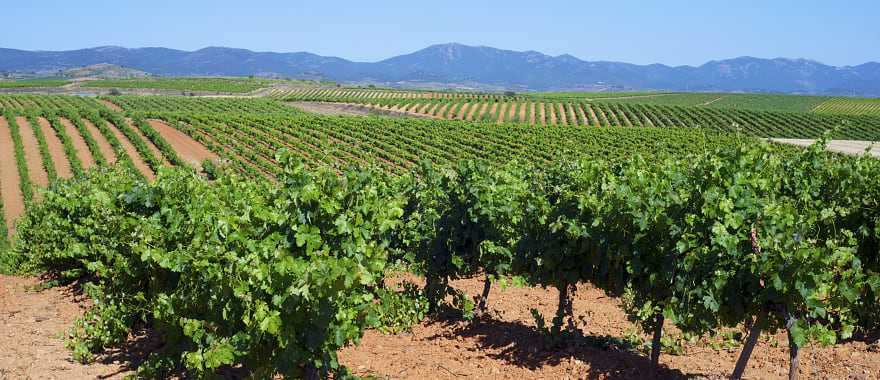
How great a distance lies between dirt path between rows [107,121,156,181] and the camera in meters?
31.1

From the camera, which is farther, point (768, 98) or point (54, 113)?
point (768, 98)

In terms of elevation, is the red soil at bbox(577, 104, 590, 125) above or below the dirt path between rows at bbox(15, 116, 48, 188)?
above

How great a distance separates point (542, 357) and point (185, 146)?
37119 mm

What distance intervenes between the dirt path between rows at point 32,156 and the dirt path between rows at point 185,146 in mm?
6989

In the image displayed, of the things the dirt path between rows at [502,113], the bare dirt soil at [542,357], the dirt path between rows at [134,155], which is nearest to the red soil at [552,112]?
the dirt path between rows at [502,113]

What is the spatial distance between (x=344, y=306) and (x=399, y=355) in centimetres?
275

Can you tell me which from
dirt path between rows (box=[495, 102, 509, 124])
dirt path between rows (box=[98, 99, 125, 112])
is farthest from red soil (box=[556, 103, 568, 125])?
dirt path between rows (box=[98, 99, 125, 112])

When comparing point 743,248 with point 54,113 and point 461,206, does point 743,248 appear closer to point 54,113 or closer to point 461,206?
point 461,206

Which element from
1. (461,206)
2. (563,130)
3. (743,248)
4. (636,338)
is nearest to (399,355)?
(461,206)

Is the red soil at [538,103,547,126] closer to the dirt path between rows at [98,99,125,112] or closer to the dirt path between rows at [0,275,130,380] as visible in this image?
the dirt path between rows at [98,99,125,112]

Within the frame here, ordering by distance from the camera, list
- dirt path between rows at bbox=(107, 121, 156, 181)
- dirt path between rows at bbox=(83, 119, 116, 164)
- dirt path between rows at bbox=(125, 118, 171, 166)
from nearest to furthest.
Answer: dirt path between rows at bbox=(107, 121, 156, 181), dirt path between rows at bbox=(83, 119, 116, 164), dirt path between rows at bbox=(125, 118, 171, 166)

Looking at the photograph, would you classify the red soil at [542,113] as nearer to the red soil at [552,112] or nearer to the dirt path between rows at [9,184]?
the red soil at [552,112]

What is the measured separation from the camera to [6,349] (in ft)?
22.9

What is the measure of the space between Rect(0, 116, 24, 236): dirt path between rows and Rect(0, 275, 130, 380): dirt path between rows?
1416 cm
